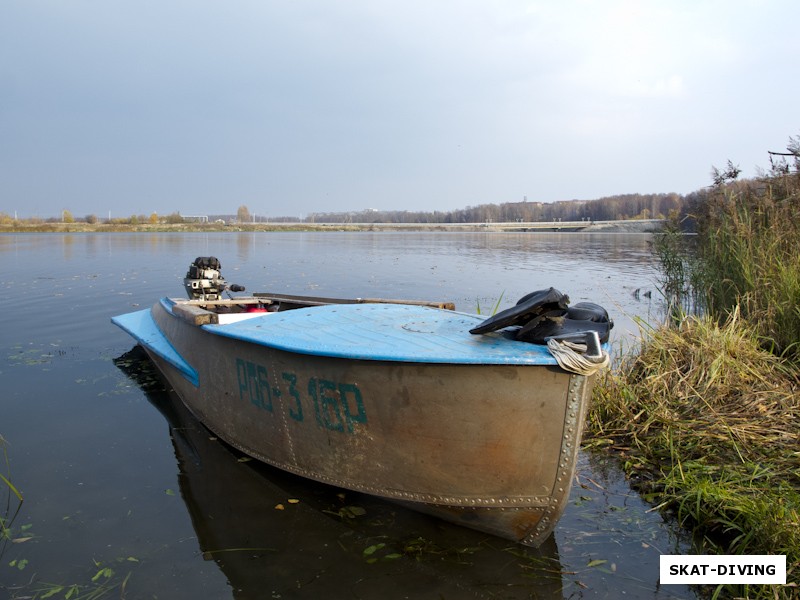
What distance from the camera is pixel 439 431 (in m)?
3.48

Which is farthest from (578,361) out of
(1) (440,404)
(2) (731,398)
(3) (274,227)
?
(3) (274,227)

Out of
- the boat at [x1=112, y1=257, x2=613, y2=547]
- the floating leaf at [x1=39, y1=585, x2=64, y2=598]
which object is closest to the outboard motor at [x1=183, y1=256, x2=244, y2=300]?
the boat at [x1=112, y1=257, x2=613, y2=547]

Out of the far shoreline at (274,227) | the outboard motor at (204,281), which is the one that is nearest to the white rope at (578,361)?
the outboard motor at (204,281)

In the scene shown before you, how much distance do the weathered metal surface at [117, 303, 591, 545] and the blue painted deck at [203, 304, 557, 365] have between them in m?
0.08

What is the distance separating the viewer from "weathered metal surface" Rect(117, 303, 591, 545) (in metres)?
3.29

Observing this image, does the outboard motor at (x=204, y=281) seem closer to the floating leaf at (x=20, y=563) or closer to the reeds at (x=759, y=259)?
the floating leaf at (x=20, y=563)

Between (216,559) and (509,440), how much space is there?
6.80ft

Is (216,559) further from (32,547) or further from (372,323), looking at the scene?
(372,323)

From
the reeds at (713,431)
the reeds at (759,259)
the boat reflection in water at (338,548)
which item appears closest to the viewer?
the boat reflection in water at (338,548)

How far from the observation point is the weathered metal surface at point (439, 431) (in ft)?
10.8

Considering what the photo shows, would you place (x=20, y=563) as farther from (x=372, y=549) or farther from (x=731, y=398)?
(x=731, y=398)

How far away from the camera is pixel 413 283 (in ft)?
63.0

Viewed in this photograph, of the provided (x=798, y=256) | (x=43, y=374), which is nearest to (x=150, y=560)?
(x=43, y=374)

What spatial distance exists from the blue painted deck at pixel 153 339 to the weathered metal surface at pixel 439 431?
1.97m
